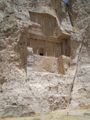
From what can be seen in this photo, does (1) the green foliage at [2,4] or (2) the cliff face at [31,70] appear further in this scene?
(1) the green foliage at [2,4]

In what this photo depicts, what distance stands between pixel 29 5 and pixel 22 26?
90.3 inches

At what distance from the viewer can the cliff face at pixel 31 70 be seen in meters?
12.7

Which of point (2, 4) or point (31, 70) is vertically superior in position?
point (2, 4)

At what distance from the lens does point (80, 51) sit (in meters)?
16.6

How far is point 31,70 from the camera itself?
14.8 meters

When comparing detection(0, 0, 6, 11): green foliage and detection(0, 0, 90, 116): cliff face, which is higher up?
detection(0, 0, 6, 11): green foliage

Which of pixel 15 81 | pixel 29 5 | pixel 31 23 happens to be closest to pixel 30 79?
pixel 15 81

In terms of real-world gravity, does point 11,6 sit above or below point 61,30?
above

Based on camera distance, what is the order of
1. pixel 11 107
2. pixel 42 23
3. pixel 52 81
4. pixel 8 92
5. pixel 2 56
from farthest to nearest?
pixel 42 23 < pixel 52 81 < pixel 2 56 < pixel 8 92 < pixel 11 107

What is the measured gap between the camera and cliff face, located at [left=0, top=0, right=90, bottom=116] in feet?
41.6

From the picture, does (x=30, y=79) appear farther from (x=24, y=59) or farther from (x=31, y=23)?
(x=31, y=23)

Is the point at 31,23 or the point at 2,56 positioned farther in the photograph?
the point at 31,23

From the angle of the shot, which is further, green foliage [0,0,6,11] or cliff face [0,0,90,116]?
green foliage [0,0,6,11]

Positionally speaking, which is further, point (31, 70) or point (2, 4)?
point (2, 4)
